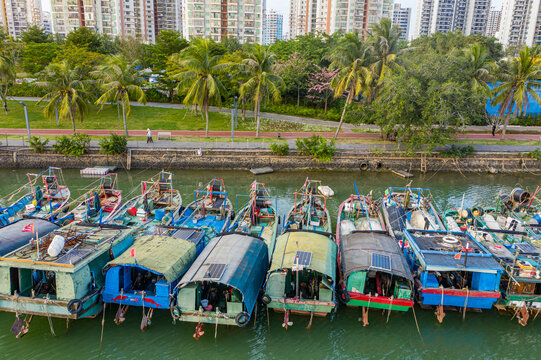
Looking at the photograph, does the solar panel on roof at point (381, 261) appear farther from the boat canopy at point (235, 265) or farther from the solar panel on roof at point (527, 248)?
the solar panel on roof at point (527, 248)

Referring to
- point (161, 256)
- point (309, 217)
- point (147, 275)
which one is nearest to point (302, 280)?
point (309, 217)

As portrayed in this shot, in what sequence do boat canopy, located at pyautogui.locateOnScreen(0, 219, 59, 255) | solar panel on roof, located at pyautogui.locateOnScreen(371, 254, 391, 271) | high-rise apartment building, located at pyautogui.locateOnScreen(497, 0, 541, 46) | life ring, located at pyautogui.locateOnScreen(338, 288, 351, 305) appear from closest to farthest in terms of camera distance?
solar panel on roof, located at pyautogui.locateOnScreen(371, 254, 391, 271) < life ring, located at pyautogui.locateOnScreen(338, 288, 351, 305) < boat canopy, located at pyautogui.locateOnScreen(0, 219, 59, 255) < high-rise apartment building, located at pyautogui.locateOnScreen(497, 0, 541, 46)

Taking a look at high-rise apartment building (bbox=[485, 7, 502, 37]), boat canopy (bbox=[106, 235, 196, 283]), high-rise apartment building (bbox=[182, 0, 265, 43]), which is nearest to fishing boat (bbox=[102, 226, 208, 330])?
boat canopy (bbox=[106, 235, 196, 283])

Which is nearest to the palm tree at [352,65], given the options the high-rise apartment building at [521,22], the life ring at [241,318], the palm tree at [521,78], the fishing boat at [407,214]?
the palm tree at [521,78]

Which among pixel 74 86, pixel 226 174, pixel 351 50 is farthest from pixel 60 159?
pixel 351 50

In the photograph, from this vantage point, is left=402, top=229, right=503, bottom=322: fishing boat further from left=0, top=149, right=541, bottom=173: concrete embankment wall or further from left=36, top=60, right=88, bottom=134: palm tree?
left=36, top=60, right=88, bottom=134: palm tree

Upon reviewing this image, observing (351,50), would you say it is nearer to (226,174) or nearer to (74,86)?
(226,174)
